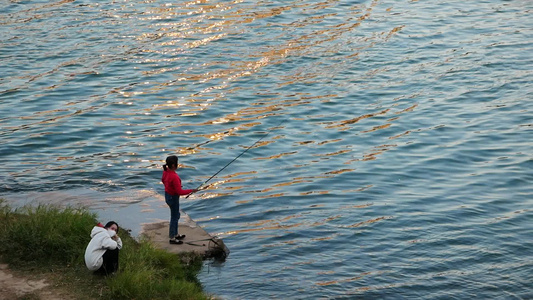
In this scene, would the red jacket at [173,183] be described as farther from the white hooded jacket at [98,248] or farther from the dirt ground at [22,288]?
the dirt ground at [22,288]

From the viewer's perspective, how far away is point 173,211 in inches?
461

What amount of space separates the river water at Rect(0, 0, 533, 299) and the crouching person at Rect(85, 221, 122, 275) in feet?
6.00

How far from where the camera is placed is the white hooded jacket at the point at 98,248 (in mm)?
9836

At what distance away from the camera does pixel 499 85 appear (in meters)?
20.8

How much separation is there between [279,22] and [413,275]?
16015 mm

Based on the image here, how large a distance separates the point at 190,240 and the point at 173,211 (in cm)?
59

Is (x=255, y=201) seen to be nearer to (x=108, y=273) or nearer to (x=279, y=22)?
(x=108, y=273)

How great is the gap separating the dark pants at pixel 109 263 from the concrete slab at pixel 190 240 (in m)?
1.49

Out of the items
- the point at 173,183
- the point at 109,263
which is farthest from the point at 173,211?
the point at 109,263

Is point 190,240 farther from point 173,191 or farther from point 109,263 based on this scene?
point 109,263

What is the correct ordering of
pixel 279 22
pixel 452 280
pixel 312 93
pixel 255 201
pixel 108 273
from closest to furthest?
1. pixel 108 273
2. pixel 452 280
3. pixel 255 201
4. pixel 312 93
5. pixel 279 22

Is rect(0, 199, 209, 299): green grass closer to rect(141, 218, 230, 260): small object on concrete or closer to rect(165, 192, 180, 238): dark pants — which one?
rect(141, 218, 230, 260): small object on concrete

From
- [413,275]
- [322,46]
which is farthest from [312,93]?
[413,275]

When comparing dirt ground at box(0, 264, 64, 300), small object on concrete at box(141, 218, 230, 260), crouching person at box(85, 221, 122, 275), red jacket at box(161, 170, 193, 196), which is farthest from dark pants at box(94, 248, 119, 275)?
red jacket at box(161, 170, 193, 196)
